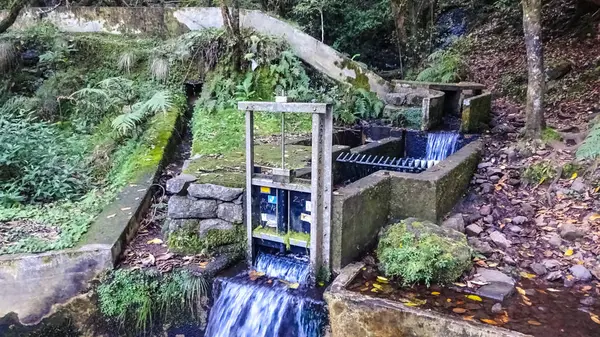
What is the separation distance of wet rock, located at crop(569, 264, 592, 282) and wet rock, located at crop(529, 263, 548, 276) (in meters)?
0.22

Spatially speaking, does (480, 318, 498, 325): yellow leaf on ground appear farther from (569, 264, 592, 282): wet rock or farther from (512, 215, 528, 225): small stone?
(512, 215, 528, 225): small stone

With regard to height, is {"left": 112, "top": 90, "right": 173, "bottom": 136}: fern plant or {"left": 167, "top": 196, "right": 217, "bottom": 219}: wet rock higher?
{"left": 112, "top": 90, "right": 173, "bottom": 136}: fern plant

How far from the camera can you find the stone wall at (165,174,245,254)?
4.66 metres

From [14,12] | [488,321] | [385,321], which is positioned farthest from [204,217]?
[14,12]

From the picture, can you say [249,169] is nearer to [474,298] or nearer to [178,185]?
[178,185]

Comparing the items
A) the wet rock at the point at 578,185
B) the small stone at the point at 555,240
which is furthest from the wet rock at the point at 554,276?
the wet rock at the point at 578,185

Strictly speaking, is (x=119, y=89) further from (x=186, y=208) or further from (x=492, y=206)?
(x=492, y=206)

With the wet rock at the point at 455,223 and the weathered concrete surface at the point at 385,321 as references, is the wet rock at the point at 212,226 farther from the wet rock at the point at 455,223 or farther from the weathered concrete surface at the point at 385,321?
the wet rock at the point at 455,223

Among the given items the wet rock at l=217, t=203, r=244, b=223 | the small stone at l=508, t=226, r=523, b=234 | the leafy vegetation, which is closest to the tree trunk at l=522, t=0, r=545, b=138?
the small stone at l=508, t=226, r=523, b=234

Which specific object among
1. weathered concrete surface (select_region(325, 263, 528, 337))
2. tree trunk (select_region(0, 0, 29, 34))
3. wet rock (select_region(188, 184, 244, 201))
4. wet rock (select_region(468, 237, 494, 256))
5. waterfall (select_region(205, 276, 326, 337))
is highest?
tree trunk (select_region(0, 0, 29, 34))

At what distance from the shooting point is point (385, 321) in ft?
11.4

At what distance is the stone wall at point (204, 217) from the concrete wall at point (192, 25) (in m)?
5.49

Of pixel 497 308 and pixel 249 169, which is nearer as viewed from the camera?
pixel 497 308

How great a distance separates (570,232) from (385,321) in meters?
2.42
